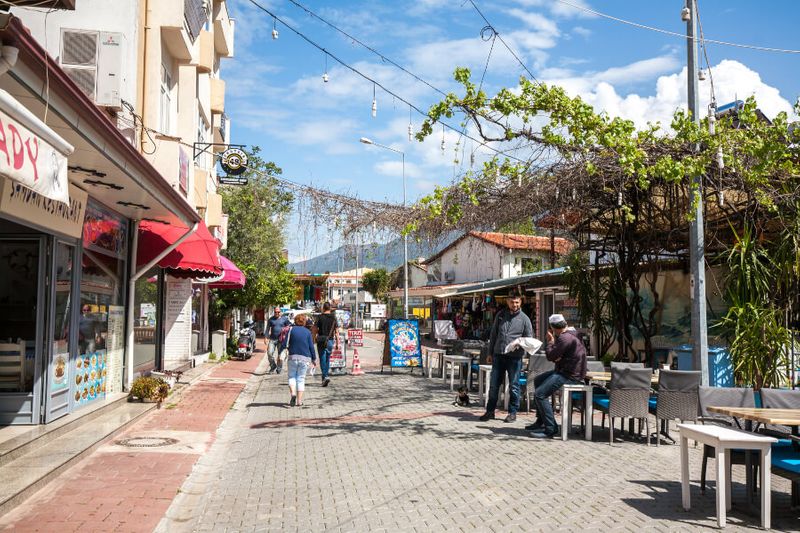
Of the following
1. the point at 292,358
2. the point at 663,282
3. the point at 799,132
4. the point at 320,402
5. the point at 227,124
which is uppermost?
the point at 227,124

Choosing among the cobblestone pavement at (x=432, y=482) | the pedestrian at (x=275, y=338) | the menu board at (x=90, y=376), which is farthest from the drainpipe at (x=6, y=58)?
the pedestrian at (x=275, y=338)

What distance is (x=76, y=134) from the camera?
21.5 feet

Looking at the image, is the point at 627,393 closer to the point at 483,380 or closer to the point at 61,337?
the point at 483,380

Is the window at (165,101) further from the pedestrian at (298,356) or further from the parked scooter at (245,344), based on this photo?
the parked scooter at (245,344)

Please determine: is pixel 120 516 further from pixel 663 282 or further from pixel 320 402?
pixel 663 282

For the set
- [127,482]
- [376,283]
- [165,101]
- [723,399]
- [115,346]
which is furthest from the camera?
[376,283]

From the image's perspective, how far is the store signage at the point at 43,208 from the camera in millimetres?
6668

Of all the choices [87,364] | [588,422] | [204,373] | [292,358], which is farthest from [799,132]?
[204,373]

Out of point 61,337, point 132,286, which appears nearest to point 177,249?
point 132,286

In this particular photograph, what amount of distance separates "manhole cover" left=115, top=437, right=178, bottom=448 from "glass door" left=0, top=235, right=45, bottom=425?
43.7 inches

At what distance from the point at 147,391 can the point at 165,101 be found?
771cm

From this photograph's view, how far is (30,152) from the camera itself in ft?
15.4

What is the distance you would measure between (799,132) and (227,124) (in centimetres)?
2661

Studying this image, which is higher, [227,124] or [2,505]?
[227,124]
